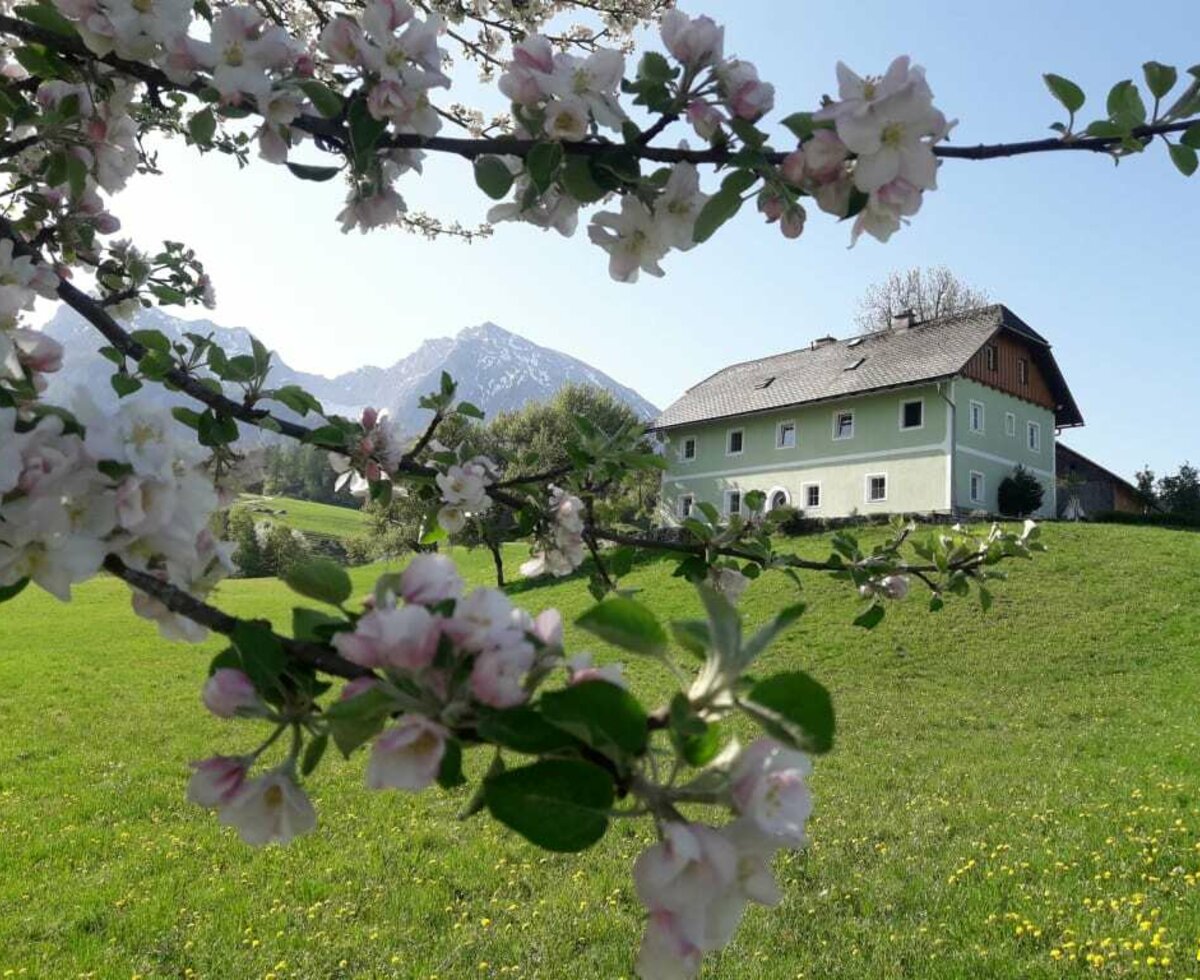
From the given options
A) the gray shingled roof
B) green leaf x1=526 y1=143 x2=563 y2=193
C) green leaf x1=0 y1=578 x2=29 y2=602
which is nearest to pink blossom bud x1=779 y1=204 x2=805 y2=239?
green leaf x1=526 y1=143 x2=563 y2=193

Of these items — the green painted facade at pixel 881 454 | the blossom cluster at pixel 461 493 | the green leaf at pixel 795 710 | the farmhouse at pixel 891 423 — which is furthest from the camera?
the farmhouse at pixel 891 423

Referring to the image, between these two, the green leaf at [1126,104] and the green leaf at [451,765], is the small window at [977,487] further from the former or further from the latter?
the green leaf at [451,765]

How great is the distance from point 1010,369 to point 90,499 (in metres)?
29.9

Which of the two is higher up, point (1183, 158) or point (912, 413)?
point (912, 413)

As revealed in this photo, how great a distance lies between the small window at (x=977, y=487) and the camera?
25.7 m

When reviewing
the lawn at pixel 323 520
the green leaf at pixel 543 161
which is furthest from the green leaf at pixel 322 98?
the lawn at pixel 323 520

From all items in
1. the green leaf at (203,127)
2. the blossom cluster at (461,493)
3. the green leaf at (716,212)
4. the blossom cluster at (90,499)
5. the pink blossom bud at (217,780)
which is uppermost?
the green leaf at (203,127)

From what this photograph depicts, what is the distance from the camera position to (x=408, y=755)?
696 mm

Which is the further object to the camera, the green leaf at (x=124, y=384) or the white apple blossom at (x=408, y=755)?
the green leaf at (x=124, y=384)

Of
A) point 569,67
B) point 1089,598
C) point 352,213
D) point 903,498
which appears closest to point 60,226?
point 352,213

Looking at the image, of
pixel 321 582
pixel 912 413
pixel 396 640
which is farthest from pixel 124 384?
pixel 912 413

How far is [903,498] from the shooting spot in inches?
1030

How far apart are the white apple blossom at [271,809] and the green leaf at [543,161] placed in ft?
2.56

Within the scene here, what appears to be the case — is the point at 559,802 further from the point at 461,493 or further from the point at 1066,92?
the point at 461,493
